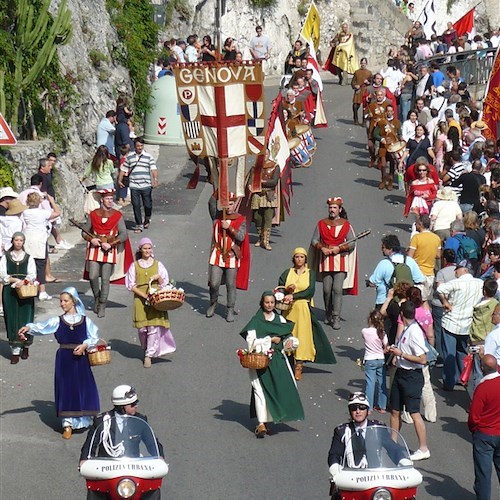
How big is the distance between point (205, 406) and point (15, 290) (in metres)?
2.97

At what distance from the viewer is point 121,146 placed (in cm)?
2517

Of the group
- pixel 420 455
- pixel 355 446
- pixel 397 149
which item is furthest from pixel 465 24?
pixel 355 446

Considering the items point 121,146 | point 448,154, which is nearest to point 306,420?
point 448,154

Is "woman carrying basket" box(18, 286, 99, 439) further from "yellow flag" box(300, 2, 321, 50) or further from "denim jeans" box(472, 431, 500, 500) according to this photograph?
"yellow flag" box(300, 2, 321, 50)

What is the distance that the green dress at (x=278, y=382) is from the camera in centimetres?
1339

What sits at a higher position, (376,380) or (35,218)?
(35,218)

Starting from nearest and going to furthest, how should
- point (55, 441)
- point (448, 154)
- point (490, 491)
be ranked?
point (490, 491) < point (55, 441) < point (448, 154)

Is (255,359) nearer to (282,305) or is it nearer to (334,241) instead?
(282,305)

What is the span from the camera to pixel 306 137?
2681cm

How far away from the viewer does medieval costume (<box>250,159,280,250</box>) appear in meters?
21.2

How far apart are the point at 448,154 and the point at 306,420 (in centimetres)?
871

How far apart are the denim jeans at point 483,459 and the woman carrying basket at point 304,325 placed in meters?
4.07

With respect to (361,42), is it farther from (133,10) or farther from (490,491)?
(490,491)

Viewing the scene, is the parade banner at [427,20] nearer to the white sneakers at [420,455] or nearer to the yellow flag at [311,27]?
the yellow flag at [311,27]
